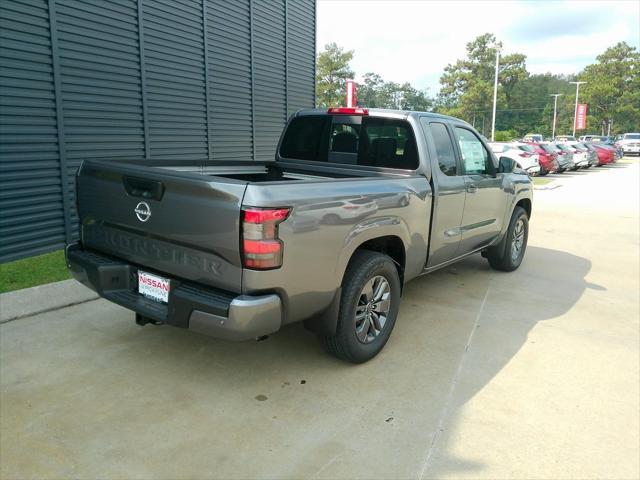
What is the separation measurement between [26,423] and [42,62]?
4850 mm

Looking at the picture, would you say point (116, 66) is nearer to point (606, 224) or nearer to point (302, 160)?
point (302, 160)

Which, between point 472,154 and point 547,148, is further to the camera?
point 547,148

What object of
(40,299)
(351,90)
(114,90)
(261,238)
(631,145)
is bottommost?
(40,299)

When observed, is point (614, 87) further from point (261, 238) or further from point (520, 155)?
point (261, 238)

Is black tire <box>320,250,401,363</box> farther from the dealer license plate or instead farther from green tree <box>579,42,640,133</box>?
green tree <box>579,42,640,133</box>

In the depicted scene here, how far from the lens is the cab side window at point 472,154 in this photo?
5039mm

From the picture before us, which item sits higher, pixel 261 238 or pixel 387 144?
pixel 387 144

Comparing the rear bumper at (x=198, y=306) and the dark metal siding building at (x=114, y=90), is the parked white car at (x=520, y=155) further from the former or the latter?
the rear bumper at (x=198, y=306)

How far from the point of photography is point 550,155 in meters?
23.1

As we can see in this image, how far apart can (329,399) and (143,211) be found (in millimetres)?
1671

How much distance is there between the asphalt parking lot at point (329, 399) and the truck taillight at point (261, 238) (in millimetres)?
968

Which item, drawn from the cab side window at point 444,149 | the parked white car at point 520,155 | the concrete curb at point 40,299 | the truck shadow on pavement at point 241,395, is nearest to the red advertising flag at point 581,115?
the parked white car at point 520,155

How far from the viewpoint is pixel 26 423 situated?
294 centimetres

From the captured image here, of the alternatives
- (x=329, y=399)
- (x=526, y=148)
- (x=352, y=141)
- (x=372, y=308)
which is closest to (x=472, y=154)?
(x=352, y=141)
